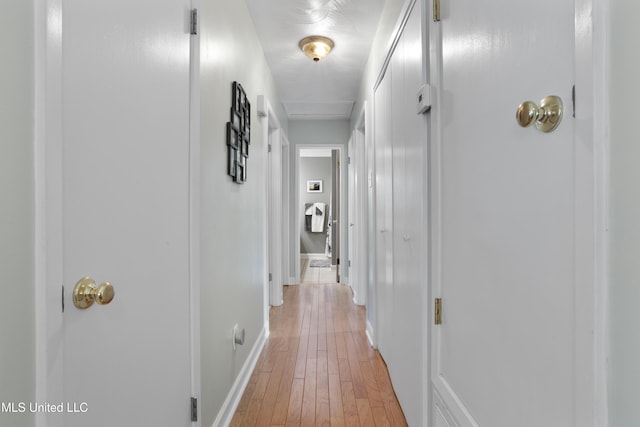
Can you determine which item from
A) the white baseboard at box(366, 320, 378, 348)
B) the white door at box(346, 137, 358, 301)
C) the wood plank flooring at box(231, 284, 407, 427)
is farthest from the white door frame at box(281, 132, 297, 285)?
the white baseboard at box(366, 320, 378, 348)

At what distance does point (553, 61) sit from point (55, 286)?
42.3 inches

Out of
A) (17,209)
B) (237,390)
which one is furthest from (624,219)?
(237,390)

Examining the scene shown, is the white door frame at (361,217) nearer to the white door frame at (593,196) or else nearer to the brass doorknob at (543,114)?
the brass doorknob at (543,114)

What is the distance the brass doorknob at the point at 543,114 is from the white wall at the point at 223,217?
110cm

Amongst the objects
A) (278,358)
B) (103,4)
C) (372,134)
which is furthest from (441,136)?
(278,358)

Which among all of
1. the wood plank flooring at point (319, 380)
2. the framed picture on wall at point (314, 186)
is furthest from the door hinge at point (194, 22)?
the framed picture on wall at point (314, 186)

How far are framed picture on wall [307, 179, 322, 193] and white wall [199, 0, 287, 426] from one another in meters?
5.29

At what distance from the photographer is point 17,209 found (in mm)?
570

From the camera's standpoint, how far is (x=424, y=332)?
1.33m

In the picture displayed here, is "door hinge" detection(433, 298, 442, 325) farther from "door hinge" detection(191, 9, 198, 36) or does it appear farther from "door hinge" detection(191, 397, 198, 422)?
"door hinge" detection(191, 9, 198, 36)

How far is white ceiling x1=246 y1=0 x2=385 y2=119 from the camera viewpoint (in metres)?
2.19

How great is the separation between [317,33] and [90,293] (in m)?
2.41

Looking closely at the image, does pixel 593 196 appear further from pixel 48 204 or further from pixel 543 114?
pixel 48 204

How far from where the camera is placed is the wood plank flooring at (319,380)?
168cm
